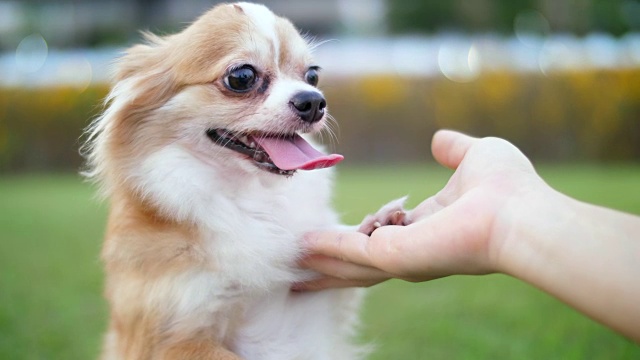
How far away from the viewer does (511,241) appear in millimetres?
1697

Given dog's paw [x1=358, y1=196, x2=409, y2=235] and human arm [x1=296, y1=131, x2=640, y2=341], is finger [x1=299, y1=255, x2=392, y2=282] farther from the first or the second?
dog's paw [x1=358, y1=196, x2=409, y2=235]

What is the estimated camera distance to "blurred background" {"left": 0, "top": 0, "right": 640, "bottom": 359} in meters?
3.79

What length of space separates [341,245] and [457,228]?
586 mm

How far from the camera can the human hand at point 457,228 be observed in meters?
1.78

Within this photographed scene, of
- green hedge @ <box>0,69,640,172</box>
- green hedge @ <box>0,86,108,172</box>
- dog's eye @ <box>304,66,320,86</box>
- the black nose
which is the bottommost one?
green hedge @ <box>0,86,108,172</box>

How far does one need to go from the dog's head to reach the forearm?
97 cm

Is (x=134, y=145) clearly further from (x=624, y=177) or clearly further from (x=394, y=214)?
(x=624, y=177)

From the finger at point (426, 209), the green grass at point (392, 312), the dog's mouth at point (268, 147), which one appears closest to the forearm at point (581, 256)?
the finger at point (426, 209)

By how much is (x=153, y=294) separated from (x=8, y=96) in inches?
461

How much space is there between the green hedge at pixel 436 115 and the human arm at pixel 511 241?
31.0 feet

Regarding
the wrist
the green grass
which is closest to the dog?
the wrist

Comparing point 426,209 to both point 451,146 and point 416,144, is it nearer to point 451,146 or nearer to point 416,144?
point 451,146

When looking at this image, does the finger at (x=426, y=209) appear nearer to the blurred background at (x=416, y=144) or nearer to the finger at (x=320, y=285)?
the finger at (x=320, y=285)

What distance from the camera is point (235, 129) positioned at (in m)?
2.56
